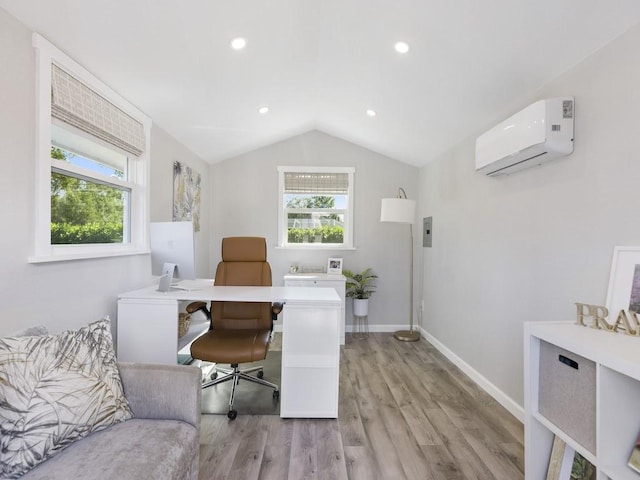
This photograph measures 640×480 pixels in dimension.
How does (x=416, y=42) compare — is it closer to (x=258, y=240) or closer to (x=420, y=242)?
(x=258, y=240)

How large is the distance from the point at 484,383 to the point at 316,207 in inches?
112

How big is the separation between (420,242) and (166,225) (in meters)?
3.16

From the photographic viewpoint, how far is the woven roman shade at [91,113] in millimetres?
1797

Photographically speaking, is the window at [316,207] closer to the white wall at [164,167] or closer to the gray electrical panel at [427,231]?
the gray electrical panel at [427,231]

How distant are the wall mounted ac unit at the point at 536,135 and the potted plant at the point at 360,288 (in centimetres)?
248

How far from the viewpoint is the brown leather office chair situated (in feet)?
7.80

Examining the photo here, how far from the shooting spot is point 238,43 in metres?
2.26

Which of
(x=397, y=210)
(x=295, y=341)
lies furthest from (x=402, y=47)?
(x=295, y=341)

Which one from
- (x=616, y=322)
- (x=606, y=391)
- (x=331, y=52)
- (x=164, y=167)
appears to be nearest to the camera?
(x=606, y=391)

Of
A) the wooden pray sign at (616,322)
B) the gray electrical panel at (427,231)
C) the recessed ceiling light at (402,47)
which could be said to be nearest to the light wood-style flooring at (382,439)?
the wooden pray sign at (616,322)

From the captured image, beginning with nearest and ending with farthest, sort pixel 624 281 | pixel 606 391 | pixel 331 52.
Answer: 1. pixel 606 391
2. pixel 624 281
3. pixel 331 52

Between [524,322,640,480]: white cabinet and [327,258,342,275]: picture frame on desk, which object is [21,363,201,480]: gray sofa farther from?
[327,258,342,275]: picture frame on desk

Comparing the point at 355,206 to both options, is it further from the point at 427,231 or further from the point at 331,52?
the point at 331,52

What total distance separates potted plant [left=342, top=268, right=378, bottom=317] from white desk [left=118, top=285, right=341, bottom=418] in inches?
79.7
